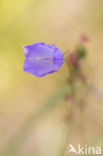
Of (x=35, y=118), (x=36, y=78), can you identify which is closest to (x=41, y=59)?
(x=35, y=118)

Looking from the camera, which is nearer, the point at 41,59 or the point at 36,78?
the point at 41,59

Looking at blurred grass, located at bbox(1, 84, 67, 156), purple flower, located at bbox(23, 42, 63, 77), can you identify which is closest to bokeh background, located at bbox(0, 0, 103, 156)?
blurred grass, located at bbox(1, 84, 67, 156)

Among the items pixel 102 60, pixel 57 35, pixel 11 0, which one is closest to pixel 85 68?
pixel 102 60

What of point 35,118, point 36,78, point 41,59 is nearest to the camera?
point 41,59

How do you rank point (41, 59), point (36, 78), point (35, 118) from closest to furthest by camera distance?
point (41, 59) < point (35, 118) < point (36, 78)

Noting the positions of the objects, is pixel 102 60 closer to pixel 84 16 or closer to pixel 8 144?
pixel 84 16

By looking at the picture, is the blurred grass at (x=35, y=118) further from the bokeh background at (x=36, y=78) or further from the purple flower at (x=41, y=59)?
the purple flower at (x=41, y=59)

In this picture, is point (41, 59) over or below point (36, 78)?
over

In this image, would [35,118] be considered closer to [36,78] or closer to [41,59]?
[36,78]
